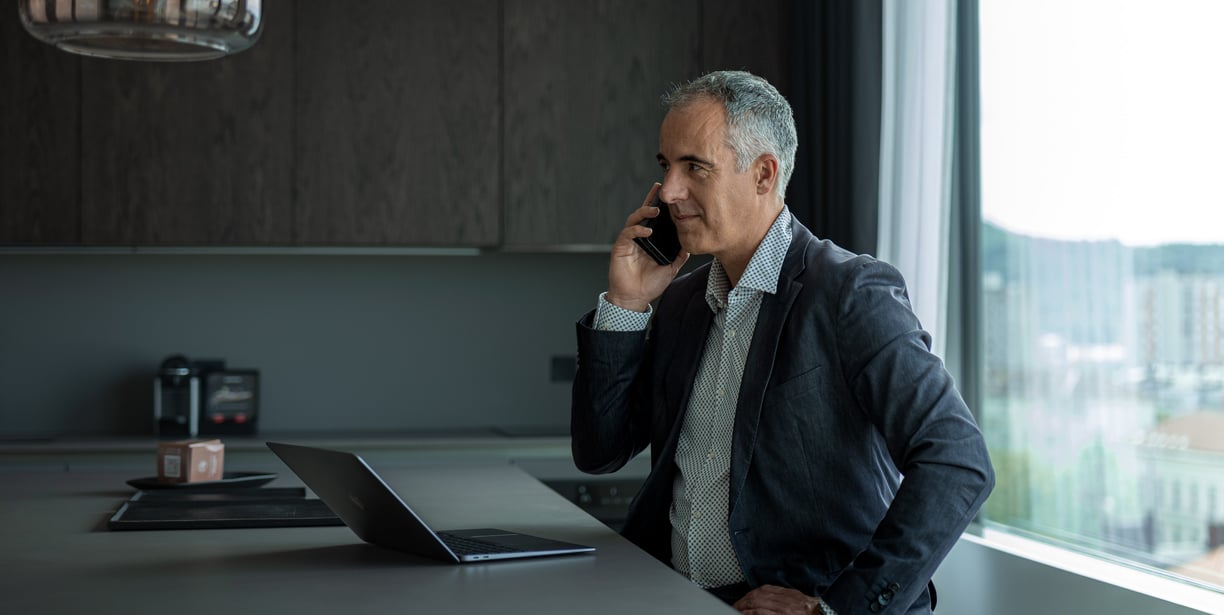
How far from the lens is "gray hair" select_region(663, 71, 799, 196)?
198 cm

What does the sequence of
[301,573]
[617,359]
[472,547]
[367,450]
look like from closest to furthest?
[301,573] → [472,547] → [617,359] → [367,450]

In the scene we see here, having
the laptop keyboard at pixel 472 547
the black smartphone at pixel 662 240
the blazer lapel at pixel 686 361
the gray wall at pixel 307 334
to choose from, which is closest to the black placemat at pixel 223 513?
the laptop keyboard at pixel 472 547

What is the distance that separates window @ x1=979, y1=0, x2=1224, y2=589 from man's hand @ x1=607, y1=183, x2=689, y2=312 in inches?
45.3

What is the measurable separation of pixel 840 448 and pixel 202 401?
2802mm

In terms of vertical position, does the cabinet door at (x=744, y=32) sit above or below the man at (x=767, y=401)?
above

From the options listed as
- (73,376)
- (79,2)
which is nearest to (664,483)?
(79,2)

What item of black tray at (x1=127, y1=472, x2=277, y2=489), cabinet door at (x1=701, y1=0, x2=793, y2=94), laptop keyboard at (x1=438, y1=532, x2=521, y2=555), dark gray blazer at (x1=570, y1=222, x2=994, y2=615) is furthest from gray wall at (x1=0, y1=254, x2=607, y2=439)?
laptop keyboard at (x1=438, y1=532, x2=521, y2=555)

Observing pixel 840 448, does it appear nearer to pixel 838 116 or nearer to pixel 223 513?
pixel 223 513

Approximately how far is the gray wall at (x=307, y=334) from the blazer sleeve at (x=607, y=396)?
244 centimetres

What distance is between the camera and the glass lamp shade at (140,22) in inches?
68.4

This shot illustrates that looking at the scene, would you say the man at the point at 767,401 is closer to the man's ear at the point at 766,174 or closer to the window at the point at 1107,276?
the man's ear at the point at 766,174

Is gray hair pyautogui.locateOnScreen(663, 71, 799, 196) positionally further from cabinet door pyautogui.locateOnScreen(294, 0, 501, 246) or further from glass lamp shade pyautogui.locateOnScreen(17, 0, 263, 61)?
cabinet door pyautogui.locateOnScreen(294, 0, 501, 246)

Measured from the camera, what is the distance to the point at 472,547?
1629 mm

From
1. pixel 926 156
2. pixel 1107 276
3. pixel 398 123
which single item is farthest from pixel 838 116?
pixel 398 123
